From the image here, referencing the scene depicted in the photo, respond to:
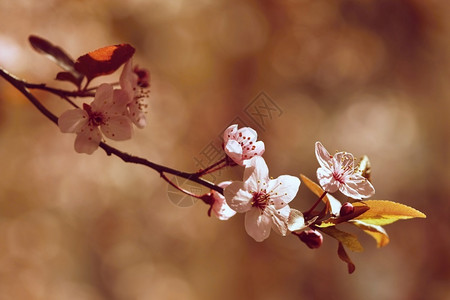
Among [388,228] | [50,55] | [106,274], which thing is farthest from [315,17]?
[50,55]

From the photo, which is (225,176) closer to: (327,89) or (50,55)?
(327,89)

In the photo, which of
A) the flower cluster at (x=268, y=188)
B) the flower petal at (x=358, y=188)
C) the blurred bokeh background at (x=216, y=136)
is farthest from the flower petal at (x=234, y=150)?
the blurred bokeh background at (x=216, y=136)

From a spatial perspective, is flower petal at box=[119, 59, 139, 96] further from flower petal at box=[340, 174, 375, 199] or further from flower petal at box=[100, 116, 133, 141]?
flower petal at box=[340, 174, 375, 199]

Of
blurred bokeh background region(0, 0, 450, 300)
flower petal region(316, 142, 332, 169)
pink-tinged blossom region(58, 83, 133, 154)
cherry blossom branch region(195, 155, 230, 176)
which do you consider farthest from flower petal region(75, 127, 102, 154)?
blurred bokeh background region(0, 0, 450, 300)

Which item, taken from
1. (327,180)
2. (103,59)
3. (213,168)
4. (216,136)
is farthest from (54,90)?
(216,136)

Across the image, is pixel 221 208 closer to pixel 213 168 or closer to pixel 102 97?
pixel 213 168

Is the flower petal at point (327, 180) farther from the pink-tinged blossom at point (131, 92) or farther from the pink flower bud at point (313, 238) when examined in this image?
the pink-tinged blossom at point (131, 92)
